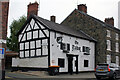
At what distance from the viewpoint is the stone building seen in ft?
99.5

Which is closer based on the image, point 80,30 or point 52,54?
point 52,54

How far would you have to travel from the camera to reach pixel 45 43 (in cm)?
2216

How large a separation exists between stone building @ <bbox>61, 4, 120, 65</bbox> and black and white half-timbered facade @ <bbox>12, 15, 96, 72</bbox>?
386cm

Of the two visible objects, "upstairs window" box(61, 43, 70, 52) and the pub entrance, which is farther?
the pub entrance

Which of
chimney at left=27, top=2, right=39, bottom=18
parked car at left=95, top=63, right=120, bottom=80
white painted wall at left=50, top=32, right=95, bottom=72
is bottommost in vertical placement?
parked car at left=95, top=63, right=120, bottom=80

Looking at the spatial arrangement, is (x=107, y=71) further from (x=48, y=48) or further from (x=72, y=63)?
(x=72, y=63)

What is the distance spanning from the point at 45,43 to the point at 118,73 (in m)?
9.24

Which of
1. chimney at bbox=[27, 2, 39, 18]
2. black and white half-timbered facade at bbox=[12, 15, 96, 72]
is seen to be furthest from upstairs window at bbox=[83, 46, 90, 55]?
chimney at bbox=[27, 2, 39, 18]

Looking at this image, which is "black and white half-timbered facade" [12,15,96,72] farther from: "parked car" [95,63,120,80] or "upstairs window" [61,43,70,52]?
"parked car" [95,63,120,80]

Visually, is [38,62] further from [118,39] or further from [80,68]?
[118,39]

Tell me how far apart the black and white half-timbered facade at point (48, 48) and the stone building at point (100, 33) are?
152 inches

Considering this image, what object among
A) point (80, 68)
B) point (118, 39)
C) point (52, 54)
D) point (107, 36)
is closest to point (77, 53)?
point (80, 68)

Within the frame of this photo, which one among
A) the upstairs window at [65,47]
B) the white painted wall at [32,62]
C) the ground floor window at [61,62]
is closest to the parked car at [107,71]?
the ground floor window at [61,62]

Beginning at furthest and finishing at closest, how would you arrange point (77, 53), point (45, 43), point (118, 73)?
point (77, 53), point (45, 43), point (118, 73)
